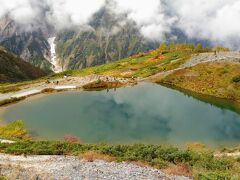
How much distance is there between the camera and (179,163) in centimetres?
3647

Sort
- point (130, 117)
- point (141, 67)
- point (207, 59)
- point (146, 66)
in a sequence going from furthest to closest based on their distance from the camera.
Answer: point (141, 67) → point (146, 66) → point (207, 59) → point (130, 117)

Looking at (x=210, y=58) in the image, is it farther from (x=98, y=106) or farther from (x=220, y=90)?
(x=98, y=106)

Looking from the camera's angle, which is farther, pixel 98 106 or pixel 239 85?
pixel 239 85

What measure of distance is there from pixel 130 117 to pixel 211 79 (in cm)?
4748

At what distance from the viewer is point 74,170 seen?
106ft

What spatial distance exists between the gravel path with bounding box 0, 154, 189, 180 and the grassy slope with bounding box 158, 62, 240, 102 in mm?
74190

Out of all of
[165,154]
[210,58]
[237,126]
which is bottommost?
[237,126]

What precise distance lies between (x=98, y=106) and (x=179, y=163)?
57.6 metres

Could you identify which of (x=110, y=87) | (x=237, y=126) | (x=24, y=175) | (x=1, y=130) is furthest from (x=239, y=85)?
(x=24, y=175)

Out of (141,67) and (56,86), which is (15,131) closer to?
(56,86)

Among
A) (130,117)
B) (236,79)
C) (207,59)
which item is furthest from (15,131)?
(207,59)

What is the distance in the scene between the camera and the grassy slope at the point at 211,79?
106500 mm

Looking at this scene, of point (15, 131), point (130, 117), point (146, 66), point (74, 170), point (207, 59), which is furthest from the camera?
point (146, 66)

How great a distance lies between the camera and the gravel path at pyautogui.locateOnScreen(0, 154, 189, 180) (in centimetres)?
3014
